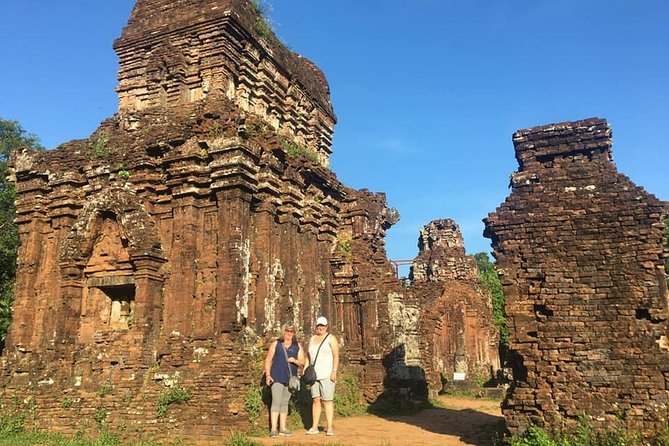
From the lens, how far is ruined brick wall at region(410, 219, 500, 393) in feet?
86.5

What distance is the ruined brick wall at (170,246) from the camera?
35.6 feet

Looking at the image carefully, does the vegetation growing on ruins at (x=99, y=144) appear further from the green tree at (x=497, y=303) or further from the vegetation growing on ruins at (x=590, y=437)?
the green tree at (x=497, y=303)

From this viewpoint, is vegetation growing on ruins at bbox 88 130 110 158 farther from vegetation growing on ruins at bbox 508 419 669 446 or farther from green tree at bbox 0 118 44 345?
Answer: vegetation growing on ruins at bbox 508 419 669 446

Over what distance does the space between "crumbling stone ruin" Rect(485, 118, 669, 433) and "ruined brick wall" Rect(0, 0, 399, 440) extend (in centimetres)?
505

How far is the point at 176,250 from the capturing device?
1181 centimetres

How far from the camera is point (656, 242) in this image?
28.3 feet

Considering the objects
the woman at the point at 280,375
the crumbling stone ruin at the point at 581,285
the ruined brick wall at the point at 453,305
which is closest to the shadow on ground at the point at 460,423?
the crumbling stone ruin at the point at 581,285

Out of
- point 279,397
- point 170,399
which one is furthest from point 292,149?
point 170,399

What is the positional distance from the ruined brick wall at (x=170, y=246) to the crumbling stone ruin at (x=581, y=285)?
505 centimetres

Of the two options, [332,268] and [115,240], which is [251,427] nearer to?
[115,240]

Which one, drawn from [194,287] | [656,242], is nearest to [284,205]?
[194,287]

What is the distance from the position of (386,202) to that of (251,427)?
10.6 meters

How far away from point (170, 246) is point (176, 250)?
0.77 ft

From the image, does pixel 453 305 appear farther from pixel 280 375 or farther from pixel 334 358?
pixel 334 358
